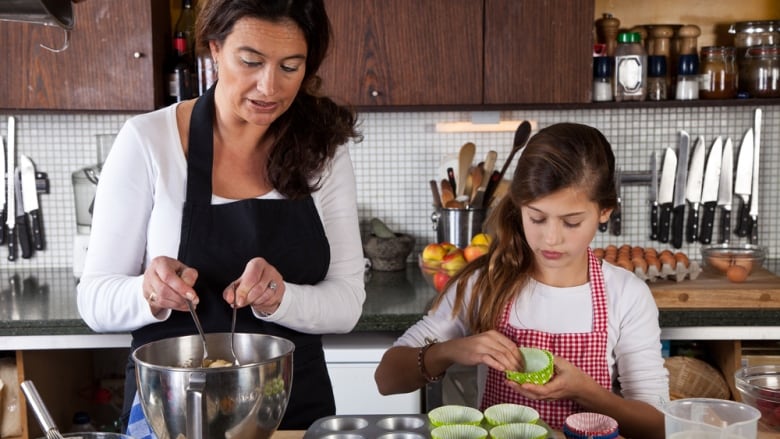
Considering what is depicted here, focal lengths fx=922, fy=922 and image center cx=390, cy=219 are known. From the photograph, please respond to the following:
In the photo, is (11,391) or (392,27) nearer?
(11,391)

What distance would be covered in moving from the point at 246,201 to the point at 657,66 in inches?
70.6

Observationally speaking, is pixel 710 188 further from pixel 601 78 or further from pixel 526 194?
pixel 526 194

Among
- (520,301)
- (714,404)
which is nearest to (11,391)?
(520,301)

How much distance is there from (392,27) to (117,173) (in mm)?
1428

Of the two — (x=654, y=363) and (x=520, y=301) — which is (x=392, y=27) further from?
(x=654, y=363)

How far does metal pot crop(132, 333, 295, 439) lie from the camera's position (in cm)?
108

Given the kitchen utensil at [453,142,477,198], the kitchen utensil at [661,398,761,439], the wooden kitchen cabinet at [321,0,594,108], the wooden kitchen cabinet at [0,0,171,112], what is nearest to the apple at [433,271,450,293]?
the kitchen utensil at [453,142,477,198]

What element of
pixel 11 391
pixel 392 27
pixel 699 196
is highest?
pixel 392 27

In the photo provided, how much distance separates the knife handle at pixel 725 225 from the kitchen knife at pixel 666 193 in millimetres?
177

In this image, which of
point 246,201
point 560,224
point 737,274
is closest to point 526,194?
point 560,224

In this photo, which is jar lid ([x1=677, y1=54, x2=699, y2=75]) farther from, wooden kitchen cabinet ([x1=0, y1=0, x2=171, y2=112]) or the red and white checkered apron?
wooden kitchen cabinet ([x1=0, y1=0, x2=171, y2=112])

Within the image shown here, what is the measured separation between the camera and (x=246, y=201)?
1.66m

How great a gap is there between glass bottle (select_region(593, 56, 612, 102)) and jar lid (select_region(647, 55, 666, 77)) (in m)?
0.15

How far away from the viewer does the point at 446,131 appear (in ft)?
10.5
